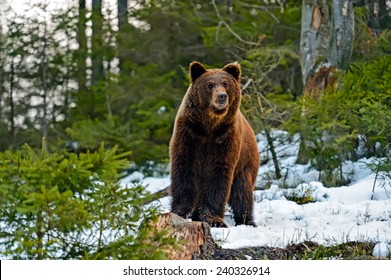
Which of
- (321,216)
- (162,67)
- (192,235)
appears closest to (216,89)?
(321,216)

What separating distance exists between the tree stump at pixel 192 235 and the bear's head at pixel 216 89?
1900 millimetres

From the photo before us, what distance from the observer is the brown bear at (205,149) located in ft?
27.5

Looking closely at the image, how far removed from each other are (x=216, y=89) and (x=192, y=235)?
2.28 m

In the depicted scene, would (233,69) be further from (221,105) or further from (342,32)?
(342,32)

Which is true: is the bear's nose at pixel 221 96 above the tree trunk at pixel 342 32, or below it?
below

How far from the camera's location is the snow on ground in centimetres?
742

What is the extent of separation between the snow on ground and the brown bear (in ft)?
1.57

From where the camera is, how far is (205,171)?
8.53 m

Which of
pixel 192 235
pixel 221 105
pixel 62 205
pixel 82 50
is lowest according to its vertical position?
pixel 192 235

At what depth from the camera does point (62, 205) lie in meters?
4.54

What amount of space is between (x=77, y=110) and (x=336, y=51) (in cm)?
973

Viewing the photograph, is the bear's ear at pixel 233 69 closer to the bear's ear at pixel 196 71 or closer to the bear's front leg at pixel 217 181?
the bear's ear at pixel 196 71

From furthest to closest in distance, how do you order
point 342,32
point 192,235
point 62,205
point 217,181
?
1. point 342,32
2. point 217,181
3. point 192,235
4. point 62,205

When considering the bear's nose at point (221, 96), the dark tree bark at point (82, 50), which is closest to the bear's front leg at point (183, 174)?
the bear's nose at point (221, 96)
